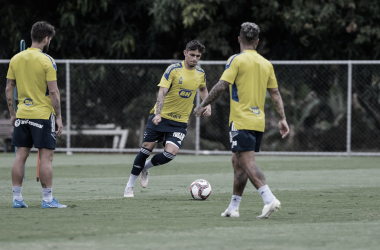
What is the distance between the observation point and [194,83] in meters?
8.98

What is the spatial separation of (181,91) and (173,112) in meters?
0.32

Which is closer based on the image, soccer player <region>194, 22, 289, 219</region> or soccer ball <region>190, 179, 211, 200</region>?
soccer player <region>194, 22, 289, 219</region>

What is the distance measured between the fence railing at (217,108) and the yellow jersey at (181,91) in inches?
302

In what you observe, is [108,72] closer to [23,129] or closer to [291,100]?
[291,100]

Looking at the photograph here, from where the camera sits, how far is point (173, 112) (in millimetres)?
8984

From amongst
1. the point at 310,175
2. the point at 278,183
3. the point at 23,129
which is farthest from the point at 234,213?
the point at 310,175

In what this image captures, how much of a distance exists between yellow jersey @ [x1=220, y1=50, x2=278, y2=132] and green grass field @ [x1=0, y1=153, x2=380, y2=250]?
99cm

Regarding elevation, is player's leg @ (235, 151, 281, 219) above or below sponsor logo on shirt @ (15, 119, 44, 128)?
below

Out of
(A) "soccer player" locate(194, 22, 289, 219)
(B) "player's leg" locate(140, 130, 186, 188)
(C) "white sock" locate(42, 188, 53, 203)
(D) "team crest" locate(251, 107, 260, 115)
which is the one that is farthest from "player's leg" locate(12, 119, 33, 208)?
(D) "team crest" locate(251, 107, 260, 115)

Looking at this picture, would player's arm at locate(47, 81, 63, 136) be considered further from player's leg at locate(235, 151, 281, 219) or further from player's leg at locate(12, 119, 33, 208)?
player's leg at locate(235, 151, 281, 219)

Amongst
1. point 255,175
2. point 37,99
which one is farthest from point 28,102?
point 255,175

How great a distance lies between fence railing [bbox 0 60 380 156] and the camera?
17125 millimetres

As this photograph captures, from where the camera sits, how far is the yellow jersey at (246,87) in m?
6.29

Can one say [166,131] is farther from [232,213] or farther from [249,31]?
[249,31]
